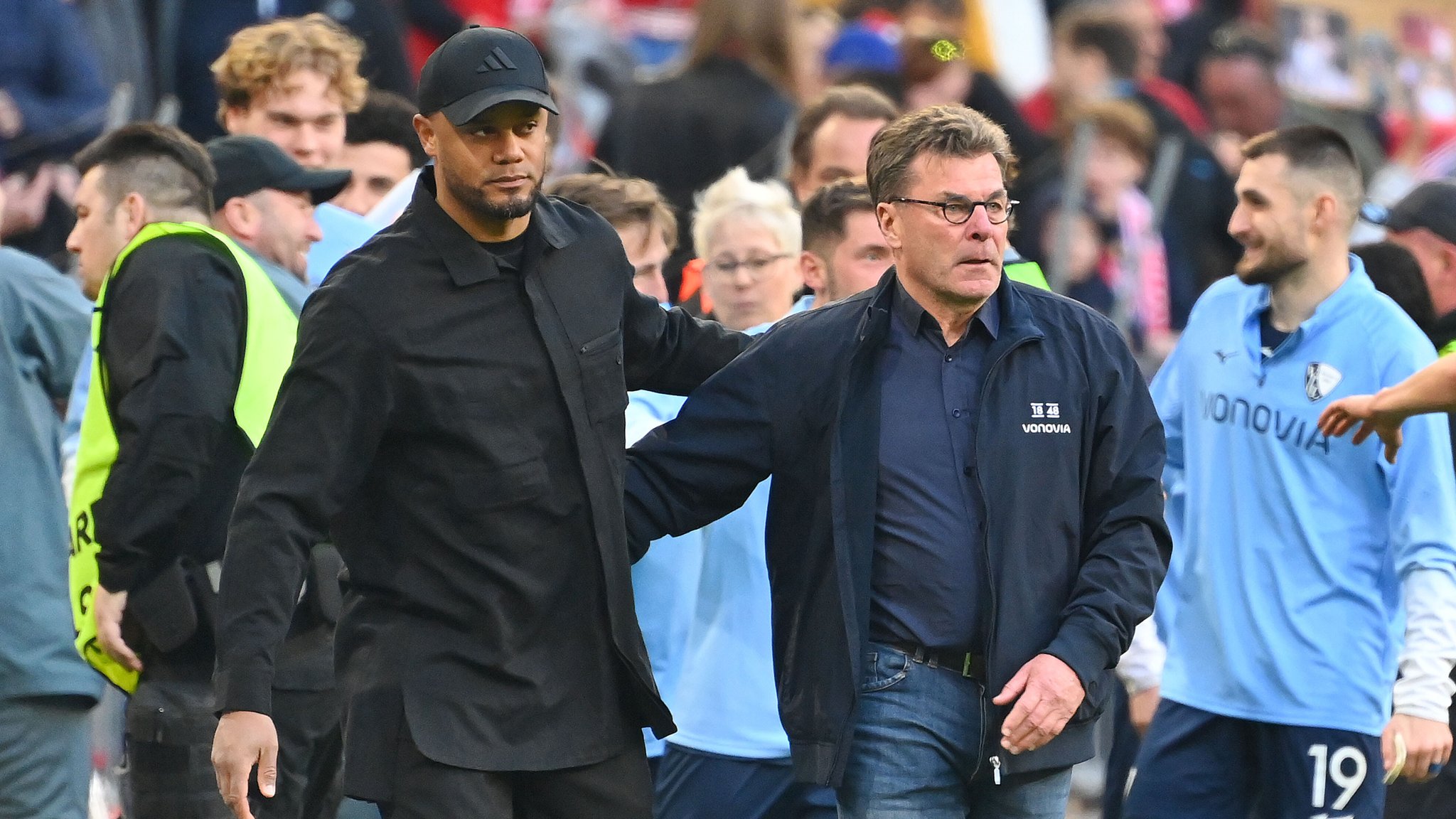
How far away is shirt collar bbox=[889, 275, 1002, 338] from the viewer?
4.84m

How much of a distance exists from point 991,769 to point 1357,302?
7.47 ft

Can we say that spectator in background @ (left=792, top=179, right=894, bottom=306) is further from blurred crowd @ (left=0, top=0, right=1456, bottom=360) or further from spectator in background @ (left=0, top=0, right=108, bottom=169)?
spectator in background @ (left=0, top=0, right=108, bottom=169)

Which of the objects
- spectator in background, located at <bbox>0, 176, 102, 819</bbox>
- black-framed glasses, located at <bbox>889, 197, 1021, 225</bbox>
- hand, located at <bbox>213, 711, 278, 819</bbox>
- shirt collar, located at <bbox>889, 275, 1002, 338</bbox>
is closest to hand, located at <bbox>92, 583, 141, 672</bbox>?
spectator in background, located at <bbox>0, 176, 102, 819</bbox>

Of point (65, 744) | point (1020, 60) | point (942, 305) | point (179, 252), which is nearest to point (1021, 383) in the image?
point (942, 305)

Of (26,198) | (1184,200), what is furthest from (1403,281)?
(26,198)

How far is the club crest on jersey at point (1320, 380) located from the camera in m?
6.14

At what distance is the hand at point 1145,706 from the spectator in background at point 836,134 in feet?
6.50

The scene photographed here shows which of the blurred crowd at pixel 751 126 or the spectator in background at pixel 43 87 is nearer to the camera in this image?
the blurred crowd at pixel 751 126

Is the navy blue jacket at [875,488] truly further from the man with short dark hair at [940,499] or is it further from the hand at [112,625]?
the hand at [112,625]

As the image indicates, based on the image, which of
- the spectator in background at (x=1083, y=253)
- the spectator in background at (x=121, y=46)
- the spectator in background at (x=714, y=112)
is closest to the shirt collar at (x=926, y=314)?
the spectator in background at (x=714, y=112)

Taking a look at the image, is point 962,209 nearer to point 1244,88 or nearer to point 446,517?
point 446,517

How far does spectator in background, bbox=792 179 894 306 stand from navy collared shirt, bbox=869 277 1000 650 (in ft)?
4.96

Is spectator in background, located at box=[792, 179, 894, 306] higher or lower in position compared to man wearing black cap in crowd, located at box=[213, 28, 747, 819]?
higher

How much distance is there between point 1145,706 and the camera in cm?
671
